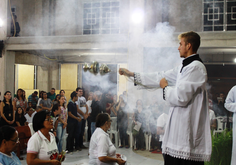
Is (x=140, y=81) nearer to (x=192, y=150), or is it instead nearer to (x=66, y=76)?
(x=192, y=150)

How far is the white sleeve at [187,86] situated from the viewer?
1726 millimetres

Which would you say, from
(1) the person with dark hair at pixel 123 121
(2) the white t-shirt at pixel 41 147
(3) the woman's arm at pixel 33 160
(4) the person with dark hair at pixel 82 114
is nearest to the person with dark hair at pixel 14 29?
(4) the person with dark hair at pixel 82 114

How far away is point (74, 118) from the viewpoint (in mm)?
5988

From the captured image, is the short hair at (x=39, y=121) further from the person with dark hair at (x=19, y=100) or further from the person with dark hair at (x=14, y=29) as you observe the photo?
the person with dark hair at (x=14, y=29)

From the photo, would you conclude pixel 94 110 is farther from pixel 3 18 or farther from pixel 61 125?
pixel 3 18

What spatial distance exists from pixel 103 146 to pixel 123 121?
4.03 m

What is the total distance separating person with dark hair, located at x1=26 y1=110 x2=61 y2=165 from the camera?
2289mm

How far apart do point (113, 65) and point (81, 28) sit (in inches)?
94.2

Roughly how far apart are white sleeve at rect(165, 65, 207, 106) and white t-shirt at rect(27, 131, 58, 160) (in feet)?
4.56

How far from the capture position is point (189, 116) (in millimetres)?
1778

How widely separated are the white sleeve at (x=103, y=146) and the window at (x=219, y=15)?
7071mm

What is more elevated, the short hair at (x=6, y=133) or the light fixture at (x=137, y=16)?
the light fixture at (x=137, y=16)

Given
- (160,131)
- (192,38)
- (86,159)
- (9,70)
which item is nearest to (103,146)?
(192,38)

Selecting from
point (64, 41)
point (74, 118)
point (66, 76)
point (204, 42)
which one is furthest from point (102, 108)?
point (66, 76)
